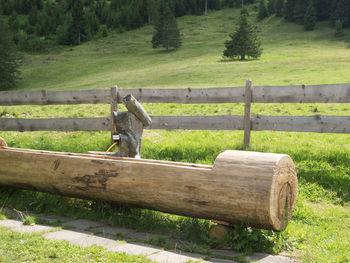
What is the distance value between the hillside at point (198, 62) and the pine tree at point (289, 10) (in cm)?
163

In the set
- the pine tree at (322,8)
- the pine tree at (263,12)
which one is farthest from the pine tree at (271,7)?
the pine tree at (322,8)

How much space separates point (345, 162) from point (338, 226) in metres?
2.23

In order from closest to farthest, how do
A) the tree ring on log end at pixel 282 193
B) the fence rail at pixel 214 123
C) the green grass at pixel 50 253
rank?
the green grass at pixel 50 253 → the tree ring on log end at pixel 282 193 → the fence rail at pixel 214 123

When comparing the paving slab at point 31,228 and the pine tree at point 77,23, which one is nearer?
the paving slab at point 31,228

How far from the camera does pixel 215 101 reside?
8.00 meters

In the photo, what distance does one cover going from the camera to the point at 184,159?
7230mm

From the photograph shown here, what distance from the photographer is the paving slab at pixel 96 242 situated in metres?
3.64

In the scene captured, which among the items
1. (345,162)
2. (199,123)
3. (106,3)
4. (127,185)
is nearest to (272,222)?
(127,185)

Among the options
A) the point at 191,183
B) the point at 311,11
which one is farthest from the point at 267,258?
the point at 311,11

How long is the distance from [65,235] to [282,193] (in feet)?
7.85

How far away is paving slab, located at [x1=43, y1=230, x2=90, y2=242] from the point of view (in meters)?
3.85

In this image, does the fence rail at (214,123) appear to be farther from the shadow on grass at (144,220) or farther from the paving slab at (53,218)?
the paving slab at (53,218)

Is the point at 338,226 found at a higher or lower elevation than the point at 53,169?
lower

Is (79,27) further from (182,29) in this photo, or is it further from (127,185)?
(127,185)
